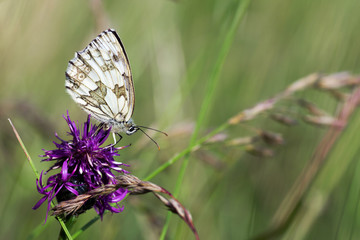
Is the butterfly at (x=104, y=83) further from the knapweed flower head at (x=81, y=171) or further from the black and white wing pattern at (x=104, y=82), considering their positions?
the knapweed flower head at (x=81, y=171)

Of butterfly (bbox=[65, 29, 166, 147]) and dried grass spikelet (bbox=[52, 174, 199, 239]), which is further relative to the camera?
butterfly (bbox=[65, 29, 166, 147])

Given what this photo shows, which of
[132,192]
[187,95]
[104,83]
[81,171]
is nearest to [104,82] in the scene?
[104,83]

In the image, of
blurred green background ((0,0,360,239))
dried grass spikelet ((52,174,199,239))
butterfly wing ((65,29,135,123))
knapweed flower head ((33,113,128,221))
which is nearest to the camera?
dried grass spikelet ((52,174,199,239))

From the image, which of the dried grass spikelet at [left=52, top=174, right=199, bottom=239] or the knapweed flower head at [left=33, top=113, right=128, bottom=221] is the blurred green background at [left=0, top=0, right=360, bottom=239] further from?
the dried grass spikelet at [left=52, top=174, right=199, bottom=239]

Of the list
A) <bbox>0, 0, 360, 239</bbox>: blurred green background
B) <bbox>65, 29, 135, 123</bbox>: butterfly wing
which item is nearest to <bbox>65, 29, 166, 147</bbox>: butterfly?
<bbox>65, 29, 135, 123</bbox>: butterfly wing

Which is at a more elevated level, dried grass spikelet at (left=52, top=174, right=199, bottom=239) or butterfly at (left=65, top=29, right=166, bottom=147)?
butterfly at (left=65, top=29, right=166, bottom=147)

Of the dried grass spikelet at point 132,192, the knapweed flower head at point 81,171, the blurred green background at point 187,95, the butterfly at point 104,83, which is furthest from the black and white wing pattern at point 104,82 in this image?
the dried grass spikelet at point 132,192

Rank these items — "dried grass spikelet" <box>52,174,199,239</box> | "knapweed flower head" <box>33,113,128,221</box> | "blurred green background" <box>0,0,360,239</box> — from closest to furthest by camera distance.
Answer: "dried grass spikelet" <box>52,174,199,239</box>
"knapweed flower head" <box>33,113,128,221</box>
"blurred green background" <box>0,0,360,239</box>

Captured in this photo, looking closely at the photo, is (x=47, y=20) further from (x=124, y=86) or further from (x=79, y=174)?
(x=79, y=174)
